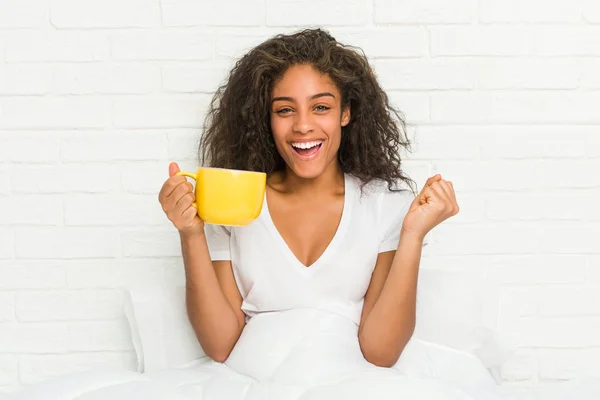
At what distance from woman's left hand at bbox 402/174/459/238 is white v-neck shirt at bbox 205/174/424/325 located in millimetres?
119

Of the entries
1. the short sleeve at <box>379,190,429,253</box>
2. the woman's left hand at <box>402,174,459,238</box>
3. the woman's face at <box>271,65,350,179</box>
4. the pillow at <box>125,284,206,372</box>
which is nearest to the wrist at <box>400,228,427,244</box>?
the woman's left hand at <box>402,174,459,238</box>

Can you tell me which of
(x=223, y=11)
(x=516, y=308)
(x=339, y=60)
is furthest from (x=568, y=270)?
(x=223, y=11)

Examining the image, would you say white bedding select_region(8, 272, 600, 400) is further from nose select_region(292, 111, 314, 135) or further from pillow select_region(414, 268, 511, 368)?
nose select_region(292, 111, 314, 135)

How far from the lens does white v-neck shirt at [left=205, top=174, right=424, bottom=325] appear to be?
Answer: 145 cm

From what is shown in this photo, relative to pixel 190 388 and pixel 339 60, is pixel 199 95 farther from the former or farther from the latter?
pixel 190 388

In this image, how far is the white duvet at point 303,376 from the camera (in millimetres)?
1198

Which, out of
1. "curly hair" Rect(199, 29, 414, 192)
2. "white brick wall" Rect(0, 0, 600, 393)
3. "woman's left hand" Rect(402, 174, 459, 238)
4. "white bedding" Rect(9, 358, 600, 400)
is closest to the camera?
"white bedding" Rect(9, 358, 600, 400)

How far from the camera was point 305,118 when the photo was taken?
4.60 feet

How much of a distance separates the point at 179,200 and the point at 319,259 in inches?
12.6

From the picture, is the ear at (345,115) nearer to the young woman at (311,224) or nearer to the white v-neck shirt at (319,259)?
the young woman at (311,224)

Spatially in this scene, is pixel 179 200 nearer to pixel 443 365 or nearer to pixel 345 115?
pixel 345 115

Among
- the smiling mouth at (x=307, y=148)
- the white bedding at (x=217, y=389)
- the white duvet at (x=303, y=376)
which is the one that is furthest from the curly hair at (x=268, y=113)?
the white bedding at (x=217, y=389)

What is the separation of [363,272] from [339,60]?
1.37ft

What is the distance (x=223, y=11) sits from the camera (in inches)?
63.9
